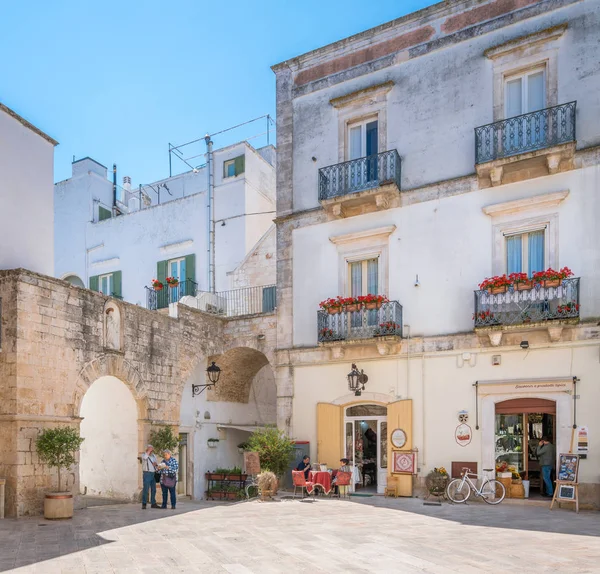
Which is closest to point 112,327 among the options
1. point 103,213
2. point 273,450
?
point 273,450

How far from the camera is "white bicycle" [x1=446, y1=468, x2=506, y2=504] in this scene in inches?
505

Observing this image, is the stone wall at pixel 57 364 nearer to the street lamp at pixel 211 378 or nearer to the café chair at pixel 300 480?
the street lamp at pixel 211 378

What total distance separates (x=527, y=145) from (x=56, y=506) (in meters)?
11.4

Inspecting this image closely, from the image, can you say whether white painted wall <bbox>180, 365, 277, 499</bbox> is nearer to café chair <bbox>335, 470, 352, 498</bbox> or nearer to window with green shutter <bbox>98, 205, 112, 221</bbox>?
café chair <bbox>335, 470, 352, 498</bbox>

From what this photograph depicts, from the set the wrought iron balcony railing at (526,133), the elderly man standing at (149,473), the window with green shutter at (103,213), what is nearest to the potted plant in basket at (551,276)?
the wrought iron balcony railing at (526,133)

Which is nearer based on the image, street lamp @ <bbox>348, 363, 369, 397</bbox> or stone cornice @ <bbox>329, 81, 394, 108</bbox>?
street lamp @ <bbox>348, 363, 369, 397</bbox>

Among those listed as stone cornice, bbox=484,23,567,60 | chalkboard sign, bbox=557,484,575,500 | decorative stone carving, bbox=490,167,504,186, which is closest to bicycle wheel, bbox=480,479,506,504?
chalkboard sign, bbox=557,484,575,500

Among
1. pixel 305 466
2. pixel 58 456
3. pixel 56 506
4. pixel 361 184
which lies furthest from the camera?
pixel 361 184

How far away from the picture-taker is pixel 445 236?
14227 millimetres

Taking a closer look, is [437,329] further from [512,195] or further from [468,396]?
[512,195]

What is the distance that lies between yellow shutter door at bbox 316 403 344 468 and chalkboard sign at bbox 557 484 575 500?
4976 mm

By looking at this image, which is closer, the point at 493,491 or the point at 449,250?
the point at 493,491

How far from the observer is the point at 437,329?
14055 millimetres

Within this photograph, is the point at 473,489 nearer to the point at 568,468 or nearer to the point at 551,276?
the point at 568,468
